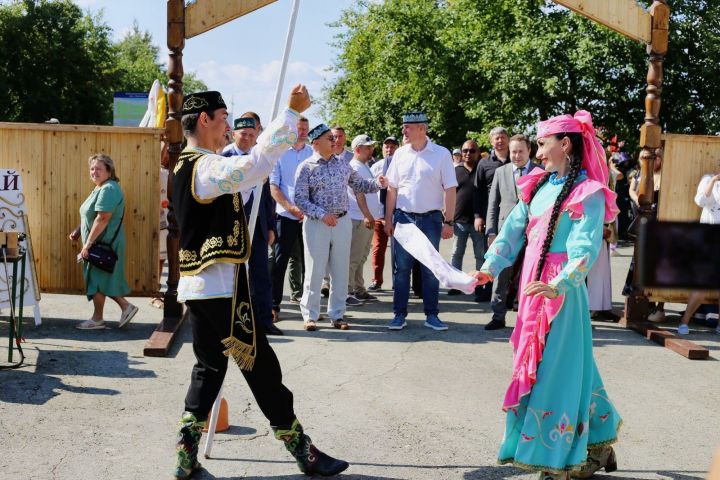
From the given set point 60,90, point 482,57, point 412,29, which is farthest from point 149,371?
point 60,90

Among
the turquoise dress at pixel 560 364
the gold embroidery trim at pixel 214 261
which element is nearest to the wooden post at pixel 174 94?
the gold embroidery trim at pixel 214 261

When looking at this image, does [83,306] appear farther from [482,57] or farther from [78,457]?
[482,57]

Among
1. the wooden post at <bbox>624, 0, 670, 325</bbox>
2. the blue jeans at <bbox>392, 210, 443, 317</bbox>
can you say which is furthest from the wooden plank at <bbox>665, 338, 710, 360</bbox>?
the blue jeans at <bbox>392, 210, 443, 317</bbox>

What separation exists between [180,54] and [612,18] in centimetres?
433

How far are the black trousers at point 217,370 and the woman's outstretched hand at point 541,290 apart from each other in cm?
140

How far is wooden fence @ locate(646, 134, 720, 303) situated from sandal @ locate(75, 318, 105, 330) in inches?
225

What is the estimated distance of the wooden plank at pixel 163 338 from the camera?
7.40 meters

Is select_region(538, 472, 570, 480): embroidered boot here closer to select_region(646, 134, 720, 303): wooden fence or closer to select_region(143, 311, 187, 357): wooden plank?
select_region(143, 311, 187, 357): wooden plank

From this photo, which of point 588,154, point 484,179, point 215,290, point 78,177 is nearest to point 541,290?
point 588,154

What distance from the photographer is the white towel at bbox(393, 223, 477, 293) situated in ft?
14.9

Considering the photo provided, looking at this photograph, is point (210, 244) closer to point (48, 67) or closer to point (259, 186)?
point (259, 186)

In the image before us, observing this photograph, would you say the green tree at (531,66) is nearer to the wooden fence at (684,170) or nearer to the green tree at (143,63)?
the wooden fence at (684,170)

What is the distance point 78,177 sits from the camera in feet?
29.5

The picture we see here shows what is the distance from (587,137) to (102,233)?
531 cm
